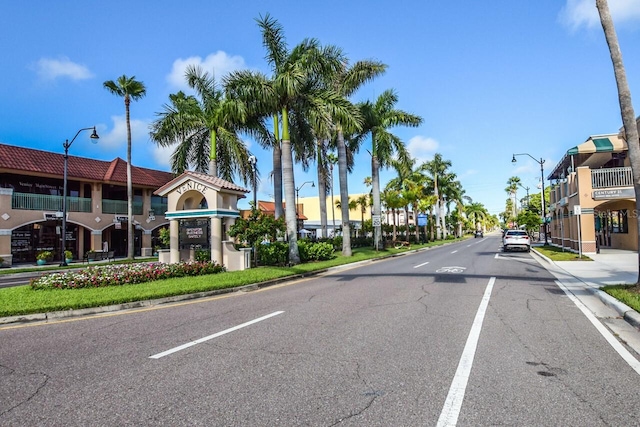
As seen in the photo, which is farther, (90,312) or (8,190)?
(8,190)

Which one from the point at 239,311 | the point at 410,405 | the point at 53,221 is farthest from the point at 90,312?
the point at 53,221

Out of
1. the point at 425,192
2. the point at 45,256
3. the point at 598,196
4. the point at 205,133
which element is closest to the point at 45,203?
the point at 45,256

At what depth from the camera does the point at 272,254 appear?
64.8ft

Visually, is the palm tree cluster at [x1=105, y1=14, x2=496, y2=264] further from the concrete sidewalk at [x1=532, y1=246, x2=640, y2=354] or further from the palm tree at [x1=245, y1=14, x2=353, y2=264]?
the concrete sidewalk at [x1=532, y1=246, x2=640, y2=354]

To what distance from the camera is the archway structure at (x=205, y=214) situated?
698 inches

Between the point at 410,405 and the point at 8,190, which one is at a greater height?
the point at 8,190

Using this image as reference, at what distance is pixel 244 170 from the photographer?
2336cm

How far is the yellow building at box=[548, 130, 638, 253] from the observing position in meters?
23.8

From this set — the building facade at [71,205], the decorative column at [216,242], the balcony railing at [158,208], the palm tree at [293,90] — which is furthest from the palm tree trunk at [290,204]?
the balcony railing at [158,208]

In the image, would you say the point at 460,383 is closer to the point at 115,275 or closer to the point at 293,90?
the point at 115,275

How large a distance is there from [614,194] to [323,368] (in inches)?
998

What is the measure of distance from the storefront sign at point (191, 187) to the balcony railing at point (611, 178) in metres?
22.1

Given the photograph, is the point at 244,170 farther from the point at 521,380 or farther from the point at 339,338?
the point at 521,380

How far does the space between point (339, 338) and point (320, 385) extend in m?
1.98
